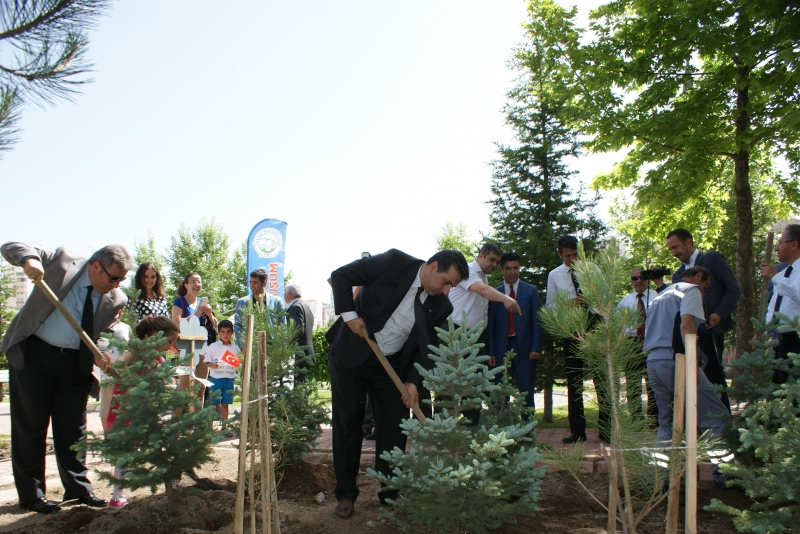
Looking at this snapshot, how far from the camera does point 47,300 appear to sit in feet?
13.7

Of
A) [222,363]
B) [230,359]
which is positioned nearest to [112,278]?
[230,359]

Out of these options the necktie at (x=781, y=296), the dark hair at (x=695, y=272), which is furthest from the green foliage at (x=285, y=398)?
the necktie at (x=781, y=296)

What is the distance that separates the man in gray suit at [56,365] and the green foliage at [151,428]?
3.09ft

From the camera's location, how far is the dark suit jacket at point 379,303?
411 centimetres

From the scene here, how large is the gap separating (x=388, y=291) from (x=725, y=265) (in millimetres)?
3625

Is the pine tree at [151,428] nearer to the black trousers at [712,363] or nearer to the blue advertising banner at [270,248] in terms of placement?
the black trousers at [712,363]

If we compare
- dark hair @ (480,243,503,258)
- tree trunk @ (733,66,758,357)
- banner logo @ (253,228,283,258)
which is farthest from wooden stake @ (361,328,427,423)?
banner logo @ (253,228,283,258)

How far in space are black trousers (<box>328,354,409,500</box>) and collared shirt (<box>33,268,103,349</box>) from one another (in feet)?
6.03

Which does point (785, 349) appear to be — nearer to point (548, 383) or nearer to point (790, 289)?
point (790, 289)

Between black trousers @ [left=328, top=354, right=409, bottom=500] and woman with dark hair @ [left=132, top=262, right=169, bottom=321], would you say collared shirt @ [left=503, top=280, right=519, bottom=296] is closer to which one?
black trousers @ [left=328, top=354, right=409, bottom=500]

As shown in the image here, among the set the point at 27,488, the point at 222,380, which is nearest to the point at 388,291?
the point at 27,488

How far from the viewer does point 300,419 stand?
4.93 meters

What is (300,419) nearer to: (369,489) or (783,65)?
(369,489)

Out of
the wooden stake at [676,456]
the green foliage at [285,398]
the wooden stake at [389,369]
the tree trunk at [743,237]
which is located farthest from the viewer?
the tree trunk at [743,237]
